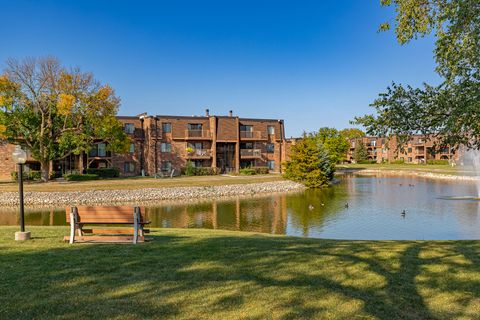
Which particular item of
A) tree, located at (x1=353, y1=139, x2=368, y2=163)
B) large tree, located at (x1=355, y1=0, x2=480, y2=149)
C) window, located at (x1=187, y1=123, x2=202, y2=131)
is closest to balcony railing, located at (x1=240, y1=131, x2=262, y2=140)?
window, located at (x1=187, y1=123, x2=202, y2=131)

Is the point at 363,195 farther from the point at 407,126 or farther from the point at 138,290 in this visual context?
the point at 138,290


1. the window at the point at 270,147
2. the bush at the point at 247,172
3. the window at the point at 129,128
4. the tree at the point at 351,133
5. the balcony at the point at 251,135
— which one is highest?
the tree at the point at 351,133

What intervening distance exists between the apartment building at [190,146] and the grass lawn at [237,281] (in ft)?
142

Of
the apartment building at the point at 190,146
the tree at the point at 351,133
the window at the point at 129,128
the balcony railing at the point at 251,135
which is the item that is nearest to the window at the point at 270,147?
the apartment building at the point at 190,146

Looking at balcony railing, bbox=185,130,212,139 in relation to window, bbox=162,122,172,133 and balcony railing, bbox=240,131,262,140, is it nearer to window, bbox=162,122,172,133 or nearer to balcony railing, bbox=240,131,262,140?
window, bbox=162,122,172,133

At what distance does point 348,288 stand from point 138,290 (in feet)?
11.5

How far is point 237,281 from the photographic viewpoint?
6578mm

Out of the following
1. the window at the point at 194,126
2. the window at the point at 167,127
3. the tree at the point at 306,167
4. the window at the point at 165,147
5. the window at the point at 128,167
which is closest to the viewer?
the tree at the point at 306,167

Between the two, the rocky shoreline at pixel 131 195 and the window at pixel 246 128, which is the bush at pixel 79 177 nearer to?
the rocky shoreline at pixel 131 195

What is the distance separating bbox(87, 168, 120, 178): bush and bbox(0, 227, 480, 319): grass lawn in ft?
129

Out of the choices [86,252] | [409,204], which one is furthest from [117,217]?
[409,204]

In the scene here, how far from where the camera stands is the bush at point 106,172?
46.8 m

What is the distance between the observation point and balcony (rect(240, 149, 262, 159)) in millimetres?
57938

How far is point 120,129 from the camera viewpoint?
44375mm
